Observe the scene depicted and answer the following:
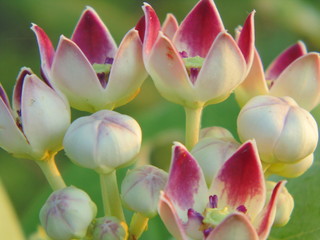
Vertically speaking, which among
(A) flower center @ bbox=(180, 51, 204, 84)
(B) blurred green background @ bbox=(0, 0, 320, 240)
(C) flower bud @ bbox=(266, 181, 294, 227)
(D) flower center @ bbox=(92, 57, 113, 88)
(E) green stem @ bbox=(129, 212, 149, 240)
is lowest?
(B) blurred green background @ bbox=(0, 0, 320, 240)

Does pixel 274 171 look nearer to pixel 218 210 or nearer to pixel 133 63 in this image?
pixel 218 210

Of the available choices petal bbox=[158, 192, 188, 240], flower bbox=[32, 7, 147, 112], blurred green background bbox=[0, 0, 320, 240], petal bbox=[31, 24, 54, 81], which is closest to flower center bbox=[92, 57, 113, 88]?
flower bbox=[32, 7, 147, 112]

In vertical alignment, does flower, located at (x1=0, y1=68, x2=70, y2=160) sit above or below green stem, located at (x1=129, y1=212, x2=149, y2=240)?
above

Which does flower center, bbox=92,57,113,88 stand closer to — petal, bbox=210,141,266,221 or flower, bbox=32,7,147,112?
flower, bbox=32,7,147,112

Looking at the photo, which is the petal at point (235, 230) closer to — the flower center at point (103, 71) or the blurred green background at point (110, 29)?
the flower center at point (103, 71)

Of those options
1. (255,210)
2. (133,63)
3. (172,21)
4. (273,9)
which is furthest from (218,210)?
(273,9)

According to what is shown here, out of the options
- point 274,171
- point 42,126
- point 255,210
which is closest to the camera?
point 255,210

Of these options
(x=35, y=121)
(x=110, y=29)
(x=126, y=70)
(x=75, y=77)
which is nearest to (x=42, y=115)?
(x=35, y=121)

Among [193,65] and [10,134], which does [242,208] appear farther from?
[10,134]
